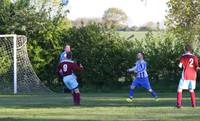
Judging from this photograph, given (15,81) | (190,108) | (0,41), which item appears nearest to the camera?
(190,108)

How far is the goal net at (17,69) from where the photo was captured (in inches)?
1244

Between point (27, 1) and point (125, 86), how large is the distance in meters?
7.33

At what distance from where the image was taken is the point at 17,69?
32000mm

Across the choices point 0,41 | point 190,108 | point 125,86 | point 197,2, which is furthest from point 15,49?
point 190,108

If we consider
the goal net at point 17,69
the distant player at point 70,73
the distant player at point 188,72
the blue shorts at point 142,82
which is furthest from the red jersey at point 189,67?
the goal net at point 17,69

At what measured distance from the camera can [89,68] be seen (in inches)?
1314

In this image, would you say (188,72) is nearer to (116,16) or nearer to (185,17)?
(185,17)

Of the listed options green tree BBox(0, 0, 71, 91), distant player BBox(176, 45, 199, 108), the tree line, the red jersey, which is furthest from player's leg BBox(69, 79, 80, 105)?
green tree BBox(0, 0, 71, 91)

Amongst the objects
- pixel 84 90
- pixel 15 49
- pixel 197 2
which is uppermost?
pixel 197 2

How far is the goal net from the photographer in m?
31.6

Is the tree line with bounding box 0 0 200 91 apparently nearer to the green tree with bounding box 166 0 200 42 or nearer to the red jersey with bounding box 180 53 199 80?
the green tree with bounding box 166 0 200 42

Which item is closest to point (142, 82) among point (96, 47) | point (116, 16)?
point (96, 47)

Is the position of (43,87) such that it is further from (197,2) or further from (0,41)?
(197,2)

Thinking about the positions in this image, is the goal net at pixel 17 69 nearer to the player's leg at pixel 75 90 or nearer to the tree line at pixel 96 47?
the tree line at pixel 96 47
